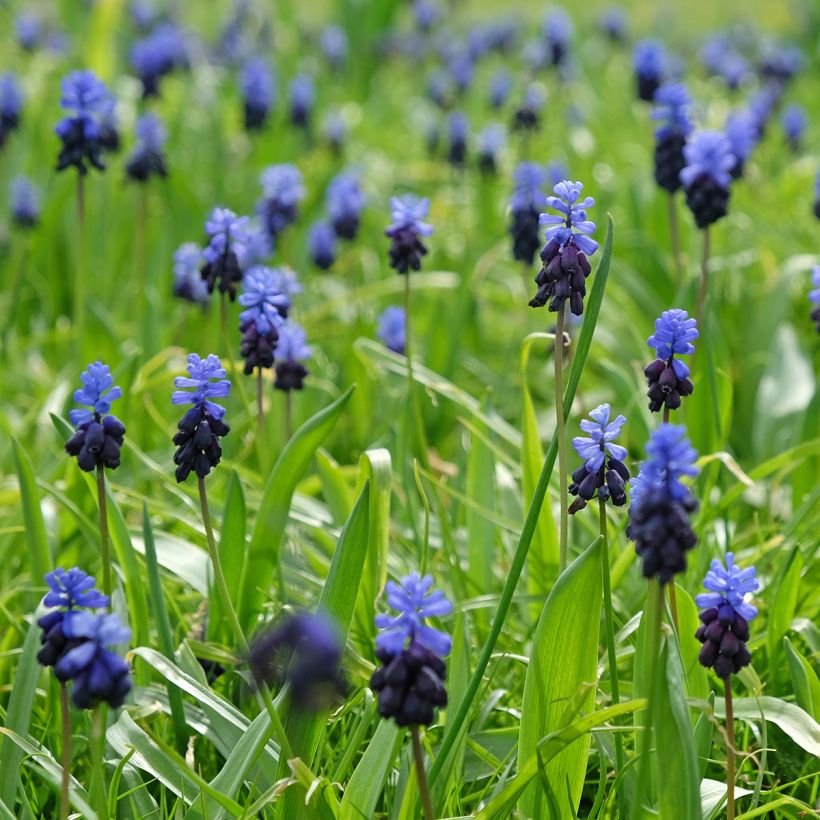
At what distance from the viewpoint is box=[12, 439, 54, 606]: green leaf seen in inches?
145

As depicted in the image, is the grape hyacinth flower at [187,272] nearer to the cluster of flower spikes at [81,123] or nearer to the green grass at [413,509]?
the green grass at [413,509]

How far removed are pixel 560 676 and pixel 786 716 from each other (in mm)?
700

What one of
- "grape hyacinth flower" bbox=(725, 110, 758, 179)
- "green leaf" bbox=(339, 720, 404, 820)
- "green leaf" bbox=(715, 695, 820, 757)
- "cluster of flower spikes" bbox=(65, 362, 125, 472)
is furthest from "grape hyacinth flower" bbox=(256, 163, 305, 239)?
"green leaf" bbox=(339, 720, 404, 820)

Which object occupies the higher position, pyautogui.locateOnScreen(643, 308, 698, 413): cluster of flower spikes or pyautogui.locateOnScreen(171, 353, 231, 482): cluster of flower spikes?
pyautogui.locateOnScreen(643, 308, 698, 413): cluster of flower spikes

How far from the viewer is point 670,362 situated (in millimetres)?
2928

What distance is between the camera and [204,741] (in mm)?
3414

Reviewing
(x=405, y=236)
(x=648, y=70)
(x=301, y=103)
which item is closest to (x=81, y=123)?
(x=405, y=236)

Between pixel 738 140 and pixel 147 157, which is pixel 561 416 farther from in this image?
pixel 147 157

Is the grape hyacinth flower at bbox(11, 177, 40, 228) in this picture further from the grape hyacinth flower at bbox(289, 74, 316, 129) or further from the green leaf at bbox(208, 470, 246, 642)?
the green leaf at bbox(208, 470, 246, 642)

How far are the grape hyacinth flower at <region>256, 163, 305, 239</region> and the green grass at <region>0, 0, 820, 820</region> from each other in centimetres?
51

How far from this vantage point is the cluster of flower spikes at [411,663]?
217 centimetres

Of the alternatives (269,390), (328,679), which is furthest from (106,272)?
(328,679)

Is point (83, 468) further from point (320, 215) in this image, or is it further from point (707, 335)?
point (320, 215)

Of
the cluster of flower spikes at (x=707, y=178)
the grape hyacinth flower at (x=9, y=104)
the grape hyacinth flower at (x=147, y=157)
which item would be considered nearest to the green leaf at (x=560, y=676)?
the cluster of flower spikes at (x=707, y=178)
